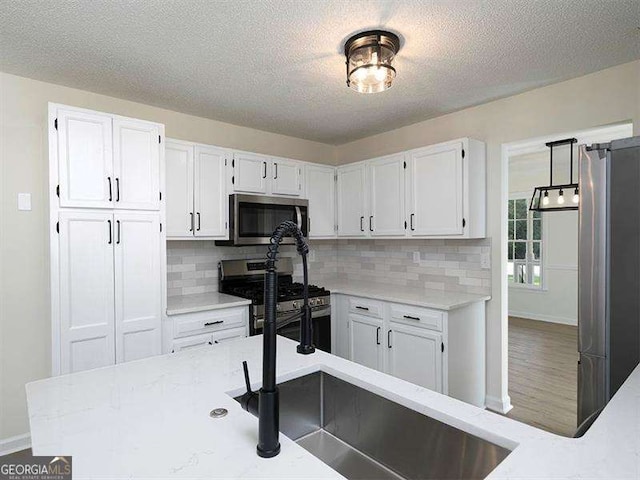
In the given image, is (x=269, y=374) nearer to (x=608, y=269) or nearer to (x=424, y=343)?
(x=608, y=269)

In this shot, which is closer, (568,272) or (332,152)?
(332,152)

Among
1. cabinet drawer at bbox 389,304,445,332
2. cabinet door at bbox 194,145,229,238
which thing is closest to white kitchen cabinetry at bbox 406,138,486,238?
cabinet drawer at bbox 389,304,445,332

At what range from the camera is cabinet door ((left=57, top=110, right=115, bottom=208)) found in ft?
7.45

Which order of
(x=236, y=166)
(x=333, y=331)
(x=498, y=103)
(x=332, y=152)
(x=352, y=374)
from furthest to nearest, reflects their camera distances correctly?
(x=332, y=152)
(x=333, y=331)
(x=236, y=166)
(x=498, y=103)
(x=352, y=374)

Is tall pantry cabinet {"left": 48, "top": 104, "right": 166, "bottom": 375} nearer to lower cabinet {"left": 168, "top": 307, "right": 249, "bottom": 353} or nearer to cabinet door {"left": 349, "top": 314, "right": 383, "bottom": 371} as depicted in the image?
lower cabinet {"left": 168, "top": 307, "right": 249, "bottom": 353}

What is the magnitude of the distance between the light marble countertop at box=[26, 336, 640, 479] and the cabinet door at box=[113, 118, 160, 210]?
4.62 ft

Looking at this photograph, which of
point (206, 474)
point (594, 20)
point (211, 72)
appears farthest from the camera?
point (211, 72)

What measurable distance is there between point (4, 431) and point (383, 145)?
3.86 meters

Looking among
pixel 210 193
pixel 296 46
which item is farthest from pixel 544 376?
pixel 296 46

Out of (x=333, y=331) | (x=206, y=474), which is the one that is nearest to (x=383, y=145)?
(x=333, y=331)

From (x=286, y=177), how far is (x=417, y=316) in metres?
1.77

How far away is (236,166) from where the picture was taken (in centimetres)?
325

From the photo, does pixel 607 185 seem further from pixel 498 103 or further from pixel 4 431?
pixel 4 431

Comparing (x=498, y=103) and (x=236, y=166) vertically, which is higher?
(x=498, y=103)
